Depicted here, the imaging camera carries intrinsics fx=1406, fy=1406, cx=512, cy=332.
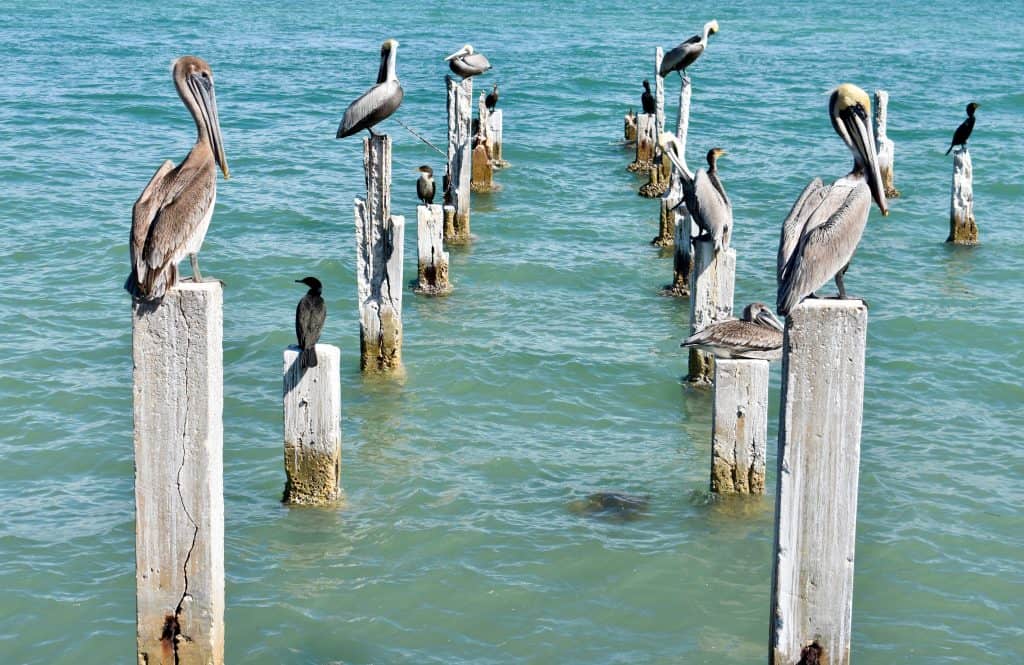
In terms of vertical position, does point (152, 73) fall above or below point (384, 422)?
above

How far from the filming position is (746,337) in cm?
1031

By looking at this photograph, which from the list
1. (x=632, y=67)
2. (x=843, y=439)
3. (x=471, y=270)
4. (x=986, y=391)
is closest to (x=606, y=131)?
(x=632, y=67)

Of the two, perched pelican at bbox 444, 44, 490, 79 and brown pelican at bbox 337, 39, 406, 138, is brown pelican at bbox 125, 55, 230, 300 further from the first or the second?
perched pelican at bbox 444, 44, 490, 79

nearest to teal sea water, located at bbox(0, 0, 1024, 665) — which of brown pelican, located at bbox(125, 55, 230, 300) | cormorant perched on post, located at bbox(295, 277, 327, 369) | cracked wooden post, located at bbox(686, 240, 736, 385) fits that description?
cracked wooden post, located at bbox(686, 240, 736, 385)

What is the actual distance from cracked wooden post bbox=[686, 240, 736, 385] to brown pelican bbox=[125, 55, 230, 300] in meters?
5.29

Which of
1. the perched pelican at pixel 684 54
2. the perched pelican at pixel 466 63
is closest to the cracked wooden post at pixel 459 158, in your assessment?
the perched pelican at pixel 466 63

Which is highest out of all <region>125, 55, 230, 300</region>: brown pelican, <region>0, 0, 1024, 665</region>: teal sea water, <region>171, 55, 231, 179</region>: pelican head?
<region>171, 55, 231, 179</region>: pelican head

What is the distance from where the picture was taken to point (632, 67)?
31.3m

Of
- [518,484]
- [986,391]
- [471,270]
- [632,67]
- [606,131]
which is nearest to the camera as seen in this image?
[518,484]

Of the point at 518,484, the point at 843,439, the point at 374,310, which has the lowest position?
the point at 518,484

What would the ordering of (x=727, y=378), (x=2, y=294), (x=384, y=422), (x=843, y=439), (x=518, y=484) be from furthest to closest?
1. (x=2, y=294)
2. (x=384, y=422)
3. (x=518, y=484)
4. (x=727, y=378)
5. (x=843, y=439)

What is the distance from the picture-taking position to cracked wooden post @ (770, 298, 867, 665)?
5.36m

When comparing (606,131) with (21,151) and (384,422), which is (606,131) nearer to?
(21,151)

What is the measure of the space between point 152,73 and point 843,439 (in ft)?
82.6
